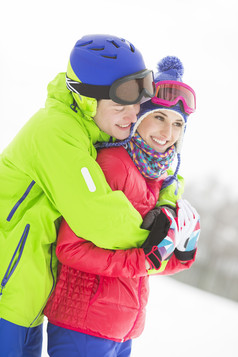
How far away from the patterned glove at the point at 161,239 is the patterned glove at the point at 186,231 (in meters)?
0.07

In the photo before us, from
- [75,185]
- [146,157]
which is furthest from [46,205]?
[146,157]

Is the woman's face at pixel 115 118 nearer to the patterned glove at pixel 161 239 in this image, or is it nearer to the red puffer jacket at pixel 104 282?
the red puffer jacket at pixel 104 282

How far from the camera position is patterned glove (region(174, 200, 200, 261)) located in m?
1.53

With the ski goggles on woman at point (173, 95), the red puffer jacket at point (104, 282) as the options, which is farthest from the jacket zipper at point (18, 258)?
the ski goggles on woman at point (173, 95)

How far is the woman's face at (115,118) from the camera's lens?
1.50m

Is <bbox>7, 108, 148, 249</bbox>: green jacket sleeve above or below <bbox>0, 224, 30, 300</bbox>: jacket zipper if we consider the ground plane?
above

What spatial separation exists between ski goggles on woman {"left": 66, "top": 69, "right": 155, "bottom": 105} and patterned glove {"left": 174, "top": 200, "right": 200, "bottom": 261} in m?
0.47

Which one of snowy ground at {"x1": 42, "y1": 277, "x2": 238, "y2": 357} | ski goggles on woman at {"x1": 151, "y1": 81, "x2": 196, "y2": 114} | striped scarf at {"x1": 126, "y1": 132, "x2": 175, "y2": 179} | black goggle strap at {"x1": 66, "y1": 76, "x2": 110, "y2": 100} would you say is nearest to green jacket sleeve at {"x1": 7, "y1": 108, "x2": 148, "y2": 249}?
black goggle strap at {"x1": 66, "y1": 76, "x2": 110, "y2": 100}

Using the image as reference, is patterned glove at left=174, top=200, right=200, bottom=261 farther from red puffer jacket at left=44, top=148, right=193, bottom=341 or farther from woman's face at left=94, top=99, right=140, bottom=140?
woman's face at left=94, top=99, right=140, bottom=140

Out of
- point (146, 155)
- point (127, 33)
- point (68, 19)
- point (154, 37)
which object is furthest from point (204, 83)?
point (146, 155)

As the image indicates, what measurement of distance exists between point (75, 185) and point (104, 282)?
0.41m

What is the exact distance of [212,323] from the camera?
3.73 metres

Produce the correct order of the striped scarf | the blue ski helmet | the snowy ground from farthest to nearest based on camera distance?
the snowy ground < the striped scarf < the blue ski helmet

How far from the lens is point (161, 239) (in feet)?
4.60
